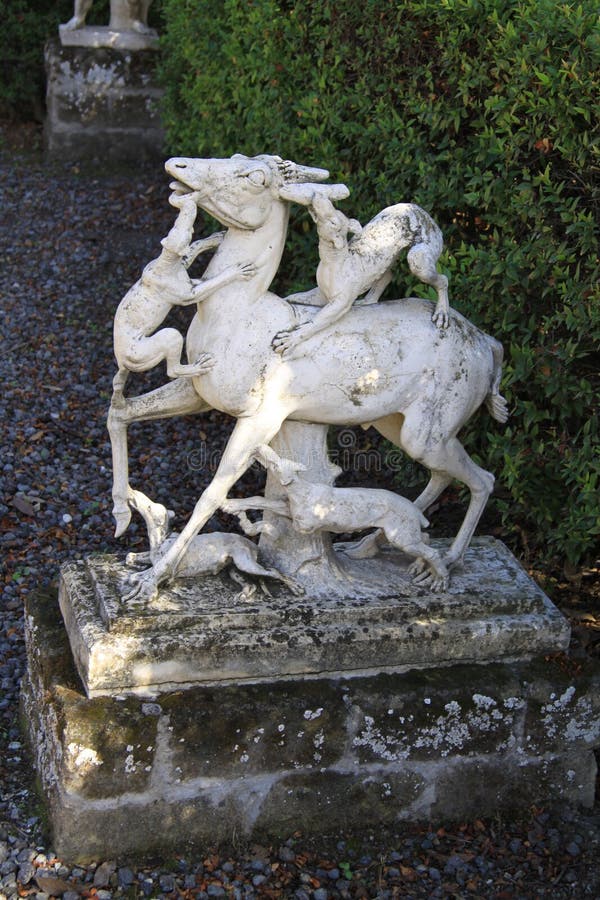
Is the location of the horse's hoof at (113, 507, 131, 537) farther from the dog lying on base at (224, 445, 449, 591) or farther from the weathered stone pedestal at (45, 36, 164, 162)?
the weathered stone pedestal at (45, 36, 164, 162)

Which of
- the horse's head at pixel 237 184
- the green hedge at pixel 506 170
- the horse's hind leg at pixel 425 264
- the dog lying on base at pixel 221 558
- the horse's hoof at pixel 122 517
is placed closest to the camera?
the horse's head at pixel 237 184

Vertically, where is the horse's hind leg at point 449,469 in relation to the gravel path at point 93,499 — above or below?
above

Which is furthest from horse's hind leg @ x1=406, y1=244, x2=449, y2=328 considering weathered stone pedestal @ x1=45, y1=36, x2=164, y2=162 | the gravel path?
weathered stone pedestal @ x1=45, y1=36, x2=164, y2=162

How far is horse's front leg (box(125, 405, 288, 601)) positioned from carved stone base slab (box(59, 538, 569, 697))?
86mm

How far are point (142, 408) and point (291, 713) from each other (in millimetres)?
1191

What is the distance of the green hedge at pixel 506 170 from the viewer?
4793 millimetres


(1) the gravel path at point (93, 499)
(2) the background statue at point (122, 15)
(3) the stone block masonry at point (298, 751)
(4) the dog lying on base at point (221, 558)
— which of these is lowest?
(1) the gravel path at point (93, 499)

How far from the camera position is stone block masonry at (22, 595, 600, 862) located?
13.0ft

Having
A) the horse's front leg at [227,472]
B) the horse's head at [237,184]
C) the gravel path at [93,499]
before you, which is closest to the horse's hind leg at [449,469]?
the horse's front leg at [227,472]

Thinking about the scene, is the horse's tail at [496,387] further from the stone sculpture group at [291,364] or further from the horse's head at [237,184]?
the horse's head at [237,184]

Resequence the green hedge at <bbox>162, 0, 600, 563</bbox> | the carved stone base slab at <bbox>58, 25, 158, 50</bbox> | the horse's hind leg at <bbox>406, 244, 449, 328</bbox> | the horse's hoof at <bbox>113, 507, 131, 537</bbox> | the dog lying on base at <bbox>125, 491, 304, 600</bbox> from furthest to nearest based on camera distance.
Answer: the carved stone base slab at <bbox>58, 25, 158, 50</bbox> → the green hedge at <bbox>162, 0, 600, 563</bbox> → the horse's hoof at <bbox>113, 507, 131, 537</bbox> → the dog lying on base at <bbox>125, 491, 304, 600</bbox> → the horse's hind leg at <bbox>406, 244, 449, 328</bbox>

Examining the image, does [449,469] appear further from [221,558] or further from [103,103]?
[103,103]

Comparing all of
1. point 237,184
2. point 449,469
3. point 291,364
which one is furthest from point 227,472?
point 237,184

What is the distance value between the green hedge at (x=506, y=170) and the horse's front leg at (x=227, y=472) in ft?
4.53
